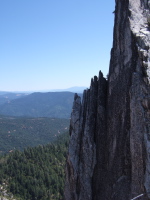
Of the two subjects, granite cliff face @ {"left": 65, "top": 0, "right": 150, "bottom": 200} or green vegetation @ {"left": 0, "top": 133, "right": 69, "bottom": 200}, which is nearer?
granite cliff face @ {"left": 65, "top": 0, "right": 150, "bottom": 200}

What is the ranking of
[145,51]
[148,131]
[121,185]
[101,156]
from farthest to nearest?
1. [101,156]
2. [121,185]
3. [145,51]
4. [148,131]

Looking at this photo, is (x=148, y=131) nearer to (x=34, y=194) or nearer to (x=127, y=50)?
(x=127, y=50)

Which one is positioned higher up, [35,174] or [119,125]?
[119,125]

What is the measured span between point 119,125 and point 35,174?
9080cm

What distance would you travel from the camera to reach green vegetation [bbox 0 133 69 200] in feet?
270

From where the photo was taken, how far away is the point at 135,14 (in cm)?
1269

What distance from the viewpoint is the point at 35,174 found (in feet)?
311

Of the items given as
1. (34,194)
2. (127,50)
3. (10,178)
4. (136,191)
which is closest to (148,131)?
(136,191)

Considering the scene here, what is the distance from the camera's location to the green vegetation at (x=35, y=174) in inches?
3243

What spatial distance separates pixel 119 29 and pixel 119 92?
14.1 feet

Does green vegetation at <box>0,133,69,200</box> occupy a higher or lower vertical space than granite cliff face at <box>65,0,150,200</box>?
Answer: lower

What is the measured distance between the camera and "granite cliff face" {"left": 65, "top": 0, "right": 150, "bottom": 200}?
10664mm

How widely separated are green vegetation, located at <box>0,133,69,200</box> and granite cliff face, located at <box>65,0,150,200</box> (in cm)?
6657

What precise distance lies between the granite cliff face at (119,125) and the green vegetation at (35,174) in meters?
66.6
